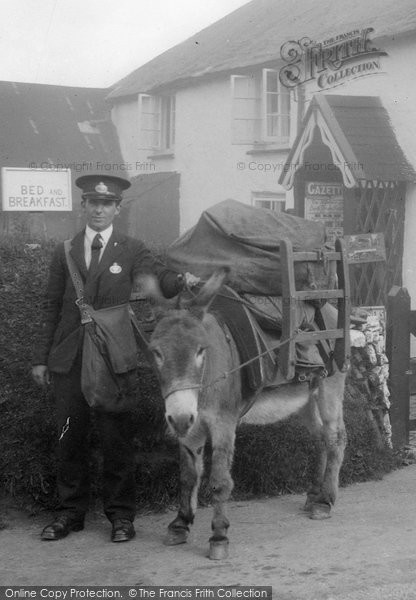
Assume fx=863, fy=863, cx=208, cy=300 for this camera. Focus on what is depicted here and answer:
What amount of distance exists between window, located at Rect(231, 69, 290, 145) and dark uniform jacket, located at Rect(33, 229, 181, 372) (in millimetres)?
11327

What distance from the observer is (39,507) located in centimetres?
609

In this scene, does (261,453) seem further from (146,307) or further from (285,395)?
(146,307)

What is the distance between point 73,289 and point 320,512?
2380mm

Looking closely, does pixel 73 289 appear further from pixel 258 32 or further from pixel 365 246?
pixel 258 32

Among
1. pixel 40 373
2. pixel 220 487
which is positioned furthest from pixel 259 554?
pixel 40 373

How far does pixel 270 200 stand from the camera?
16344 millimetres

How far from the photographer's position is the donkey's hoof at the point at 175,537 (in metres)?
5.49

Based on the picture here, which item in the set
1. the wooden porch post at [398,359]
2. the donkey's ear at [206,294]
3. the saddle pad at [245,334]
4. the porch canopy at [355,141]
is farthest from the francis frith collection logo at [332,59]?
the donkey's ear at [206,294]

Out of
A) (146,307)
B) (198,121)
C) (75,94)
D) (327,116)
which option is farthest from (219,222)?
(75,94)

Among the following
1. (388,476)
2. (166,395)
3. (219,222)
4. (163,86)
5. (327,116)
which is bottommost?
(388,476)

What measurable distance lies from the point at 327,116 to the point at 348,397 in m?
6.62

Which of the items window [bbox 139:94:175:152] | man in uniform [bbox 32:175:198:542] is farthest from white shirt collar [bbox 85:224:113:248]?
window [bbox 139:94:175:152]

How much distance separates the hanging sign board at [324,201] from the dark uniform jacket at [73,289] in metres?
8.56

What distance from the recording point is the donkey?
4.82 metres
